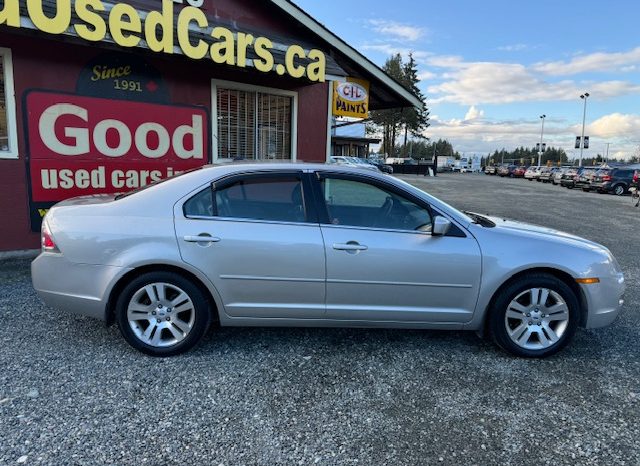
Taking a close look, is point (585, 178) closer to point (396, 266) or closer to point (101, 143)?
point (101, 143)

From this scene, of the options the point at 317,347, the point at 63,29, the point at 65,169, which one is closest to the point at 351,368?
the point at 317,347

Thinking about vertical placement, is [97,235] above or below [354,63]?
below

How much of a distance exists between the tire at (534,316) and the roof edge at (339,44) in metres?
6.59

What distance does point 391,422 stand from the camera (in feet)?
9.71

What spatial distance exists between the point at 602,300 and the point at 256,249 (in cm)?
285

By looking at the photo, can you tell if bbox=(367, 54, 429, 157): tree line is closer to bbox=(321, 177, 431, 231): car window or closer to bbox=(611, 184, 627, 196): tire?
bbox=(611, 184, 627, 196): tire

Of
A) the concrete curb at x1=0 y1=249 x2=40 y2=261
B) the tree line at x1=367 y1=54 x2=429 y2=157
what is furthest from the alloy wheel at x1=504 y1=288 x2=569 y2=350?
the tree line at x1=367 y1=54 x2=429 y2=157

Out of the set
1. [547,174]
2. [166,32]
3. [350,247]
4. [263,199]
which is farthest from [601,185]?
[263,199]

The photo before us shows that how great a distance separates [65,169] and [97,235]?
13.1ft

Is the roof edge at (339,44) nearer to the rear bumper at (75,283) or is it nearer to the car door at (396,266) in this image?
the car door at (396,266)

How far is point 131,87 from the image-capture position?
23.9 ft

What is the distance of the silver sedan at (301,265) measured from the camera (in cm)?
360

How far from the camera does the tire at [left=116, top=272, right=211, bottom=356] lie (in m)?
3.61

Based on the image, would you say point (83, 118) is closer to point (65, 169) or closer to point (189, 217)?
point (65, 169)
